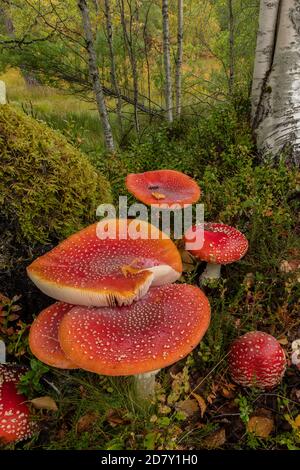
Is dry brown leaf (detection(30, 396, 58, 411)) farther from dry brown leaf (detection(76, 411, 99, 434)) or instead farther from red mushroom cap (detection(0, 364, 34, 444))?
dry brown leaf (detection(76, 411, 99, 434))

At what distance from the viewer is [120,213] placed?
3719mm

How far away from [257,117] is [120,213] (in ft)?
7.64

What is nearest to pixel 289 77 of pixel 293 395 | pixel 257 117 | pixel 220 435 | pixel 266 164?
pixel 257 117

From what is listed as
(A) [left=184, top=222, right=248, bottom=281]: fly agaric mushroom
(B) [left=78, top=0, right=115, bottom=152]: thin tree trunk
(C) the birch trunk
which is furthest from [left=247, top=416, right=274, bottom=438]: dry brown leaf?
(B) [left=78, top=0, right=115, bottom=152]: thin tree trunk

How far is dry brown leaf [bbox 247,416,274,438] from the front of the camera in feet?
8.05

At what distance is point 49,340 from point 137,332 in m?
0.57

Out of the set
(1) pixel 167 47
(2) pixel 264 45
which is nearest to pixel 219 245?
(2) pixel 264 45

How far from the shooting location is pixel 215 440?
7.98ft

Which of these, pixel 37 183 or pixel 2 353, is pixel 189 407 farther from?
pixel 37 183

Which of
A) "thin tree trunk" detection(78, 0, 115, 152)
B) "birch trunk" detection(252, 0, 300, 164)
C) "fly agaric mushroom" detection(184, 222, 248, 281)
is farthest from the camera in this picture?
"thin tree trunk" detection(78, 0, 115, 152)

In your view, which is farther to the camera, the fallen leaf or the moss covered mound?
the fallen leaf

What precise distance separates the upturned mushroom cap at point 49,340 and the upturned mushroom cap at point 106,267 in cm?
17

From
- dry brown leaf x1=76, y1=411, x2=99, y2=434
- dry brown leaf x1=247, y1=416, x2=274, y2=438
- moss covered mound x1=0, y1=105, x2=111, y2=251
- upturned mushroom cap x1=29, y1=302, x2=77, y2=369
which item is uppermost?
moss covered mound x1=0, y1=105, x2=111, y2=251

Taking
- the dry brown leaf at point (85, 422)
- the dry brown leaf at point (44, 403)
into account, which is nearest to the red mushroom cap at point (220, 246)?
the dry brown leaf at point (85, 422)
